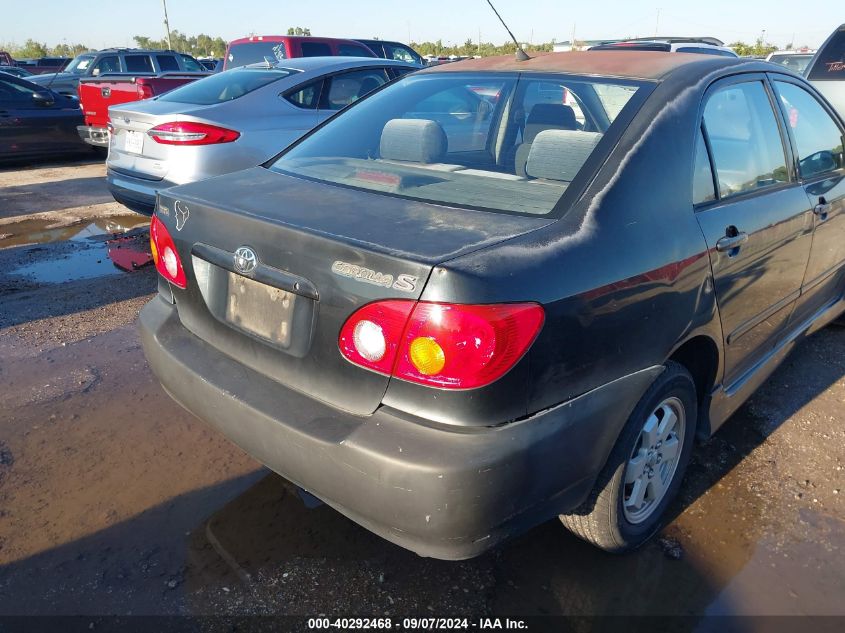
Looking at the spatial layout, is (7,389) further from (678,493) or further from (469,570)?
(678,493)

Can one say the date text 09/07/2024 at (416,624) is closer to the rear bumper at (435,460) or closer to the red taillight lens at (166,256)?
the rear bumper at (435,460)

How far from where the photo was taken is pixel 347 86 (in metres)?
6.59

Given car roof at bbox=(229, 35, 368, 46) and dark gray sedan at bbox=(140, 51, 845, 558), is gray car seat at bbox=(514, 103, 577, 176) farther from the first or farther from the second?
car roof at bbox=(229, 35, 368, 46)

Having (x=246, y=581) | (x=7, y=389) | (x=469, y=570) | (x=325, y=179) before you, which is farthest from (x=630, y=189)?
(x=7, y=389)

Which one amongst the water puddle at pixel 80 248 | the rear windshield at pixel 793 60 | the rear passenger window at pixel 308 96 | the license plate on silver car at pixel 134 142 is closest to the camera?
the water puddle at pixel 80 248

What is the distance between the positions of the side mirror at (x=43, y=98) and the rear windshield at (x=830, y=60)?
35.8ft

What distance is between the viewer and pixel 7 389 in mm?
3459

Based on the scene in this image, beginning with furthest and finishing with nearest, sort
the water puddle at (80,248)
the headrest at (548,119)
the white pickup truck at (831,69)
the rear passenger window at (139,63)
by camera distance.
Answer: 1. the rear passenger window at (139,63)
2. the white pickup truck at (831,69)
3. the water puddle at (80,248)
4. the headrest at (548,119)

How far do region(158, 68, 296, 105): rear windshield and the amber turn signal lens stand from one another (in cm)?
483

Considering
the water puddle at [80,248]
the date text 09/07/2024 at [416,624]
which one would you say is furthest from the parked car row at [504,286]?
the water puddle at [80,248]

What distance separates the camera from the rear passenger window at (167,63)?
14727 millimetres

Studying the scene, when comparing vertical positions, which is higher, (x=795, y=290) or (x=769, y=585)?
(x=795, y=290)

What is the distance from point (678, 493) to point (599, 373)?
3.81 feet

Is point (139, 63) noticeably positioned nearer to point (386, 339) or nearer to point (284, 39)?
point (284, 39)
